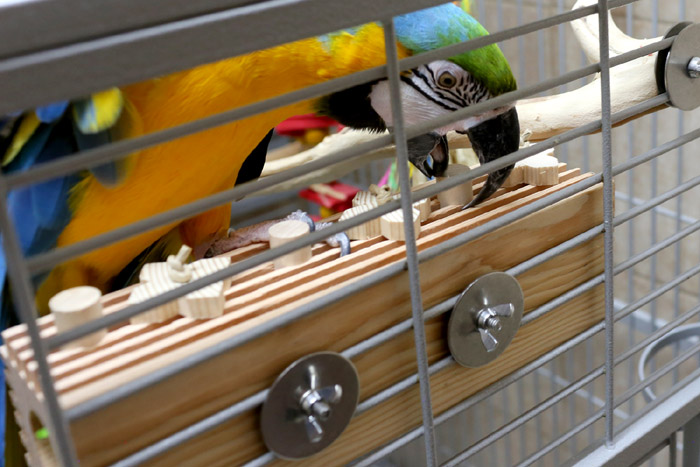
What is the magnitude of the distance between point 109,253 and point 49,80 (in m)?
0.45

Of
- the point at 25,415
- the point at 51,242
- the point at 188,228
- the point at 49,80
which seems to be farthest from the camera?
the point at 188,228

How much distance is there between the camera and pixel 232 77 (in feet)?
2.08

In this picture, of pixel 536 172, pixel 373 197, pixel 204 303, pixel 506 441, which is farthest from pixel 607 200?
pixel 506 441

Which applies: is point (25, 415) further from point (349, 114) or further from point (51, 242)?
point (349, 114)

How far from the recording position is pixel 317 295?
38 cm

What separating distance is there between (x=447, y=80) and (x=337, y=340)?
15.2 inches

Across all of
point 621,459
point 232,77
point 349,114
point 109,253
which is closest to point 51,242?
point 109,253

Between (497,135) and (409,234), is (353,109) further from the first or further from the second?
(409,234)

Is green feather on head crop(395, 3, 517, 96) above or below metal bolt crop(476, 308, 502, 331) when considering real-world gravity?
above

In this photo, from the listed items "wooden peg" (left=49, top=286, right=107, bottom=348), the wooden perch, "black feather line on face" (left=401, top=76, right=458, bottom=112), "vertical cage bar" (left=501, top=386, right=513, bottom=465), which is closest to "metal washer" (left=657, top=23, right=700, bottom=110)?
the wooden perch

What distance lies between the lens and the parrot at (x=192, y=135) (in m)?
0.56

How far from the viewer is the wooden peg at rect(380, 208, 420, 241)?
419mm

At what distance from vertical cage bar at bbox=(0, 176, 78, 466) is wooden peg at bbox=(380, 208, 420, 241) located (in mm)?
206

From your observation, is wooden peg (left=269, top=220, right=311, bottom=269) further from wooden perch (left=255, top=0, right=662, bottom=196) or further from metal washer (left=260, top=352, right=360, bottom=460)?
wooden perch (left=255, top=0, right=662, bottom=196)
